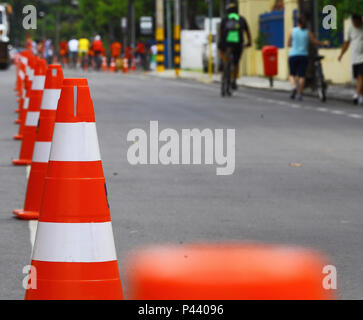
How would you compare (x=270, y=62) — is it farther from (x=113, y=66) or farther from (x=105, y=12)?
(x=105, y=12)

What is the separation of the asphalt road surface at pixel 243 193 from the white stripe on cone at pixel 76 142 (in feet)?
2.98

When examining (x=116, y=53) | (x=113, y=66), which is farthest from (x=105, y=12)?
(x=113, y=66)

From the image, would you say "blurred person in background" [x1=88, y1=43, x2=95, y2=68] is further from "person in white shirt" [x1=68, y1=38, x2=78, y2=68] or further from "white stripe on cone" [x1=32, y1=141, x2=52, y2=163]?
"white stripe on cone" [x1=32, y1=141, x2=52, y2=163]

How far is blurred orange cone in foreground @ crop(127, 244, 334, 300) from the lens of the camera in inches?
83.9

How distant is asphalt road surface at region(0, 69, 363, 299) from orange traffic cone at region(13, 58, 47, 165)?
0.21 m

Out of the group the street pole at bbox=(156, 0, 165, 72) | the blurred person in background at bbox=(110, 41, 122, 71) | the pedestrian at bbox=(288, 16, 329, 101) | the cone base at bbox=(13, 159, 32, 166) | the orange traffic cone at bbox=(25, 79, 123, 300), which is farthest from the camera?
the blurred person in background at bbox=(110, 41, 122, 71)

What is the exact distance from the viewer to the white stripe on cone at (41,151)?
7.46 metres

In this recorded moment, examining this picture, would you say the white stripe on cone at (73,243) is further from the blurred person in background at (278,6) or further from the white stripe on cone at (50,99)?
the blurred person in background at (278,6)

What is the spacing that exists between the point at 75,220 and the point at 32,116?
622cm

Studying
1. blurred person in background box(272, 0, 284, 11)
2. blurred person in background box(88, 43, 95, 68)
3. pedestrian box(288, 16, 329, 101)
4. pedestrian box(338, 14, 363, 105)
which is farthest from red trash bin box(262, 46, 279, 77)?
blurred person in background box(88, 43, 95, 68)

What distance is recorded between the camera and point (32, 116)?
10.1 m
